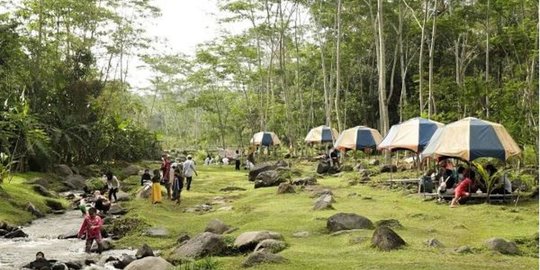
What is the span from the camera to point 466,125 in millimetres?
14469

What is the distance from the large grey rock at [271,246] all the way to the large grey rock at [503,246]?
10.4 feet

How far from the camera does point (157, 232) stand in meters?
12.3

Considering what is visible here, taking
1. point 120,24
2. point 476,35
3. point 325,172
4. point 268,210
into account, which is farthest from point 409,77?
point 268,210

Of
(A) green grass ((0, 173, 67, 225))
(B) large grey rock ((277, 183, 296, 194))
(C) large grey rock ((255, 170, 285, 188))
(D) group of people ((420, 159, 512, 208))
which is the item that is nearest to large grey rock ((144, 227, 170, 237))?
(A) green grass ((0, 173, 67, 225))

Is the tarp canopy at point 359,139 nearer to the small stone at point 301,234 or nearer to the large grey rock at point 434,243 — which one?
the small stone at point 301,234

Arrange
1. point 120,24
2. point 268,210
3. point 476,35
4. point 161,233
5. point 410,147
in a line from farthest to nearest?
point 120,24, point 476,35, point 410,147, point 268,210, point 161,233

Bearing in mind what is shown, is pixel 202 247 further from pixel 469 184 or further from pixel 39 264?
pixel 469 184

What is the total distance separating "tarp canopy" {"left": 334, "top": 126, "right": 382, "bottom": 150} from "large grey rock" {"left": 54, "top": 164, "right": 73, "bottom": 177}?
465 inches

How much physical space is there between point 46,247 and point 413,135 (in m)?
11.6

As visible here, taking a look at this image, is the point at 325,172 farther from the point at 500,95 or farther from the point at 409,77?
the point at 409,77

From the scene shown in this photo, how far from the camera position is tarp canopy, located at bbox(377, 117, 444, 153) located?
18.1 m

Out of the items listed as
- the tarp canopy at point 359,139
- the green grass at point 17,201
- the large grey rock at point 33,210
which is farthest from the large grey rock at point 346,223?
the tarp canopy at point 359,139

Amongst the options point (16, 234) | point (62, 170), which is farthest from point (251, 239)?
point (62, 170)

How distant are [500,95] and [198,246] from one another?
13.9 metres
